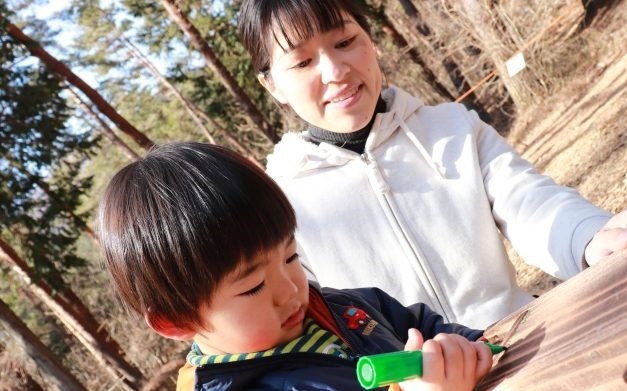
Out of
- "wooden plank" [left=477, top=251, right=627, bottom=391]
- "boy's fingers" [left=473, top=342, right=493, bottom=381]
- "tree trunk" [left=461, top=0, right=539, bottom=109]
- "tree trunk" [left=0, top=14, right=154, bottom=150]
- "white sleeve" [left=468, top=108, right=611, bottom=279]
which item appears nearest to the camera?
"wooden plank" [left=477, top=251, right=627, bottom=391]

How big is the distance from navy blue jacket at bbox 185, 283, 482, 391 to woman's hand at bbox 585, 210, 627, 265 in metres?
0.28

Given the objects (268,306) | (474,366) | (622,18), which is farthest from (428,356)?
(622,18)

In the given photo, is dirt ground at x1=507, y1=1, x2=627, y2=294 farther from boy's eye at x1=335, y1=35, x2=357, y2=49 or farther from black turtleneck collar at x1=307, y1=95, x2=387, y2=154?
boy's eye at x1=335, y1=35, x2=357, y2=49

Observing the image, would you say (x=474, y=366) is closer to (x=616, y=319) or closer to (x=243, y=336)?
(x=616, y=319)

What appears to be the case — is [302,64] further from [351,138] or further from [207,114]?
[207,114]

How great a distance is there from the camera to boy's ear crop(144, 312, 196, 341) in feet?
5.08

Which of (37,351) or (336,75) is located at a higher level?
(336,75)

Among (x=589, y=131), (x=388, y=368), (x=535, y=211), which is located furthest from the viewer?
(x=589, y=131)

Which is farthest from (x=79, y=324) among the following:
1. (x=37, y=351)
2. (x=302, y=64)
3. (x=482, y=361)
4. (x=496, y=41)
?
(x=482, y=361)

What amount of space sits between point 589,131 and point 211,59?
8.14 meters

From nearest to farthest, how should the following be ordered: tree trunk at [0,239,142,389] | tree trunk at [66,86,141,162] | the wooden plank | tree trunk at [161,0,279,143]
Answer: the wooden plank
tree trunk at [0,239,142,389]
tree trunk at [161,0,279,143]
tree trunk at [66,86,141,162]

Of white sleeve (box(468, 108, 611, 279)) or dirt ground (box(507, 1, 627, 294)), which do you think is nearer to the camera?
white sleeve (box(468, 108, 611, 279))

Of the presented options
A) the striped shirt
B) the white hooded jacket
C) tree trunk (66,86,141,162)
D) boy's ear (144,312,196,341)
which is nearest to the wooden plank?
the striped shirt

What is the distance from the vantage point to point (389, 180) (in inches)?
88.4
